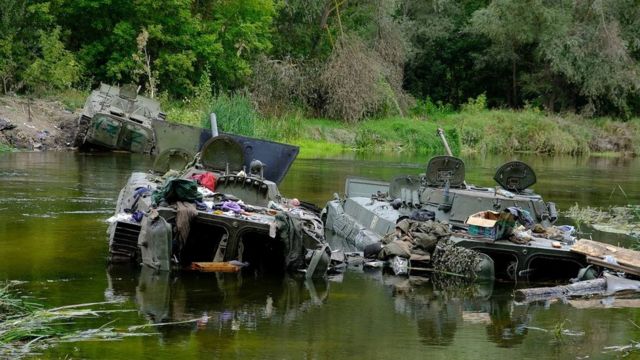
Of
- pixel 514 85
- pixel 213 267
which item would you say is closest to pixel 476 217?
pixel 213 267

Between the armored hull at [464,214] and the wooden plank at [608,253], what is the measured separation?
0.49 feet

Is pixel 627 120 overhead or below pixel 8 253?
overhead

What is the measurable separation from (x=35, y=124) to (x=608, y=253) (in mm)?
25473

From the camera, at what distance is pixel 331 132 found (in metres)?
46.8

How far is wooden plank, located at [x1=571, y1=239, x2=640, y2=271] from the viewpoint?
50.1 ft

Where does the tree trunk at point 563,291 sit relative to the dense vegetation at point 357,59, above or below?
below

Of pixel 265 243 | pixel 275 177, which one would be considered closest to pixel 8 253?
pixel 265 243

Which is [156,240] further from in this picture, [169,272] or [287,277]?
[287,277]

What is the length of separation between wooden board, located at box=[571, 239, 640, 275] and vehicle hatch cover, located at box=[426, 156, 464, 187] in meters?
3.06

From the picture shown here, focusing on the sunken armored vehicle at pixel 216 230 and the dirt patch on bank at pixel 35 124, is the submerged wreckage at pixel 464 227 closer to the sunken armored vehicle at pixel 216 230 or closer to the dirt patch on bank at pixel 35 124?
the sunken armored vehicle at pixel 216 230

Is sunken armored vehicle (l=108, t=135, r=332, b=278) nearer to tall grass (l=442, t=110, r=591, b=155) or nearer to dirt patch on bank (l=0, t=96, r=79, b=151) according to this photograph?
dirt patch on bank (l=0, t=96, r=79, b=151)

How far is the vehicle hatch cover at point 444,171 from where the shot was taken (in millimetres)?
18328

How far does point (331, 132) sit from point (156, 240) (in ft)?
107

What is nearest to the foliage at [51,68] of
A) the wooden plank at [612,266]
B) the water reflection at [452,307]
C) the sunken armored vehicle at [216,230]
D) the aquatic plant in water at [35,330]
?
the sunken armored vehicle at [216,230]
